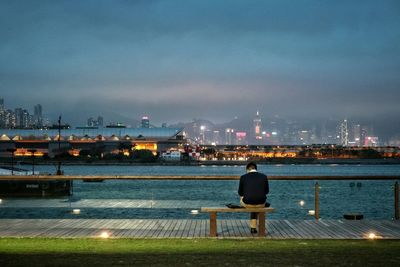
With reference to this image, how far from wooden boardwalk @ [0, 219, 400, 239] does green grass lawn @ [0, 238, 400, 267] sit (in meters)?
0.69

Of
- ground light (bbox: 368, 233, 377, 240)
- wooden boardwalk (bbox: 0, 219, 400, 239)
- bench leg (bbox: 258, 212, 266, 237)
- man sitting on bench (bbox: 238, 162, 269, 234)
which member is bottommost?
wooden boardwalk (bbox: 0, 219, 400, 239)

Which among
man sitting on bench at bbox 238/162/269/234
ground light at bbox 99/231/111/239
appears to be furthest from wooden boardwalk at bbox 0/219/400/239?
man sitting on bench at bbox 238/162/269/234

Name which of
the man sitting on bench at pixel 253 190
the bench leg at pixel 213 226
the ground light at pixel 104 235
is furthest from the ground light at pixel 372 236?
the ground light at pixel 104 235

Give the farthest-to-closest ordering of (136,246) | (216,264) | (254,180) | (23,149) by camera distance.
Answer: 1. (23,149)
2. (254,180)
3. (136,246)
4. (216,264)

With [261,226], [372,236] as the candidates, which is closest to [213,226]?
[261,226]

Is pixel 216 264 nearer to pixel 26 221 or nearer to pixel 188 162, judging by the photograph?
pixel 26 221

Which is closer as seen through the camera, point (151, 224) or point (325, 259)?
point (325, 259)

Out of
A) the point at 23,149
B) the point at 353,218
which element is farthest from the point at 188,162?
the point at 353,218

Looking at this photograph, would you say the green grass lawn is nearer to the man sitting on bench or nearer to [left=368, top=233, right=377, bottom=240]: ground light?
[left=368, top=233, right=377, bottom=240]: ground light

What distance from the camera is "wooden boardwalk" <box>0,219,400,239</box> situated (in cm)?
1283

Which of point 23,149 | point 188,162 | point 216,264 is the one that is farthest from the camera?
point 23,149

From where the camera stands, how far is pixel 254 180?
13039 millimetres

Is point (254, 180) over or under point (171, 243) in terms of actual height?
over

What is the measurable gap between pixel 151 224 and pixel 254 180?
304cm
